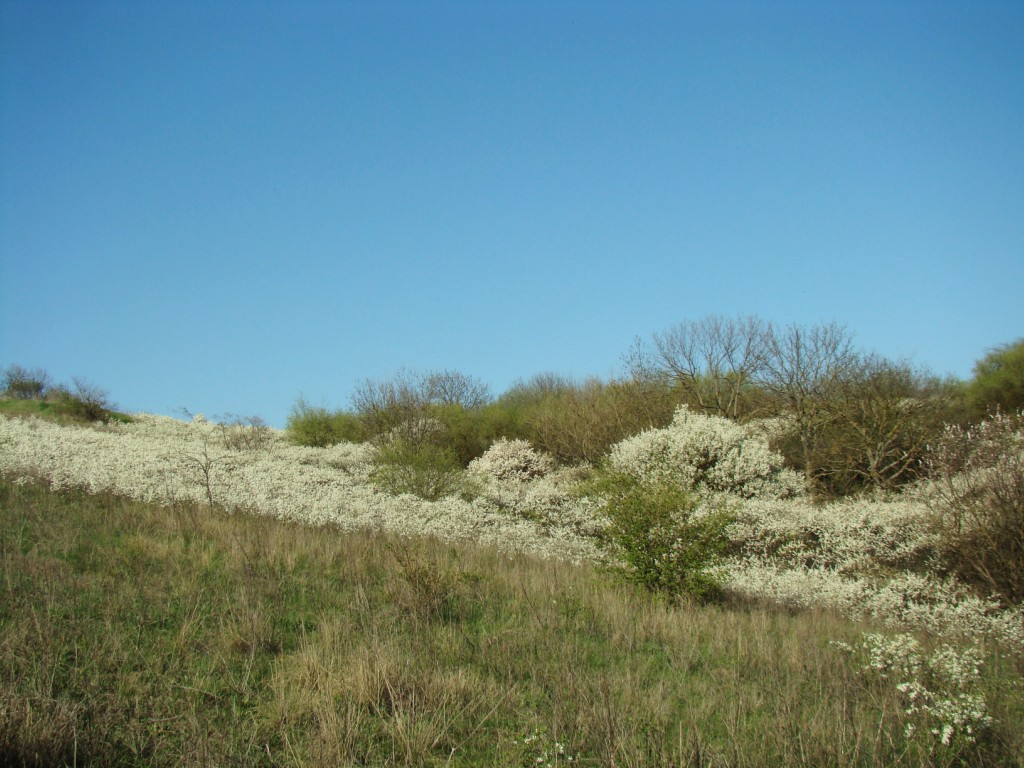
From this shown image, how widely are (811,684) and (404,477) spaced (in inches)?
698

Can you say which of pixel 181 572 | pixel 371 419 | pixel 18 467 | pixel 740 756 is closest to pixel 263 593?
pixel 181 572

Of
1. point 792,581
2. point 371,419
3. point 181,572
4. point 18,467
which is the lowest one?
point 792,581

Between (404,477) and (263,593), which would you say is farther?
(404,477)

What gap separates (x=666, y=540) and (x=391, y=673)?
6.25 m

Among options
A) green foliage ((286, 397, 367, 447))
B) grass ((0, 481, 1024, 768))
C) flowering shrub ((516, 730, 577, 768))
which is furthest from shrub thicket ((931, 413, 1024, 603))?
green foliage ((286, 397, 367, 447))

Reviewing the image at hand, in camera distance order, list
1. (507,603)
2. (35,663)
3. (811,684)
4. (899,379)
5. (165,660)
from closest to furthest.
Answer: (35,663) → (165,660) → (811,684) → (507,603) → (899,379)

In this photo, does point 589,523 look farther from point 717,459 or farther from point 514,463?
point 514,463

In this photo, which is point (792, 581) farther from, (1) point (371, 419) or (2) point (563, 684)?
(1) point (371, 419)

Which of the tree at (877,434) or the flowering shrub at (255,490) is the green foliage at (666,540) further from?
the tree at (877,434)

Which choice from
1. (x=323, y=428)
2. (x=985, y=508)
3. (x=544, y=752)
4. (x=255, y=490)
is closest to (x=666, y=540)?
(x=985, y=508)

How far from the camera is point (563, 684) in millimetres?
5453

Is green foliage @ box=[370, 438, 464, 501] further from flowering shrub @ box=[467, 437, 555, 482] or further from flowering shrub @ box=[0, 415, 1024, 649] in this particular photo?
flowering shrub @ box=[467, 437, 555, 482]

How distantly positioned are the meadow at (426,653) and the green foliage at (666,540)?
310mm

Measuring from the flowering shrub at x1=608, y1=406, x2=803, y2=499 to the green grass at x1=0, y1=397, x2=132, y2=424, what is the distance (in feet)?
93.2
